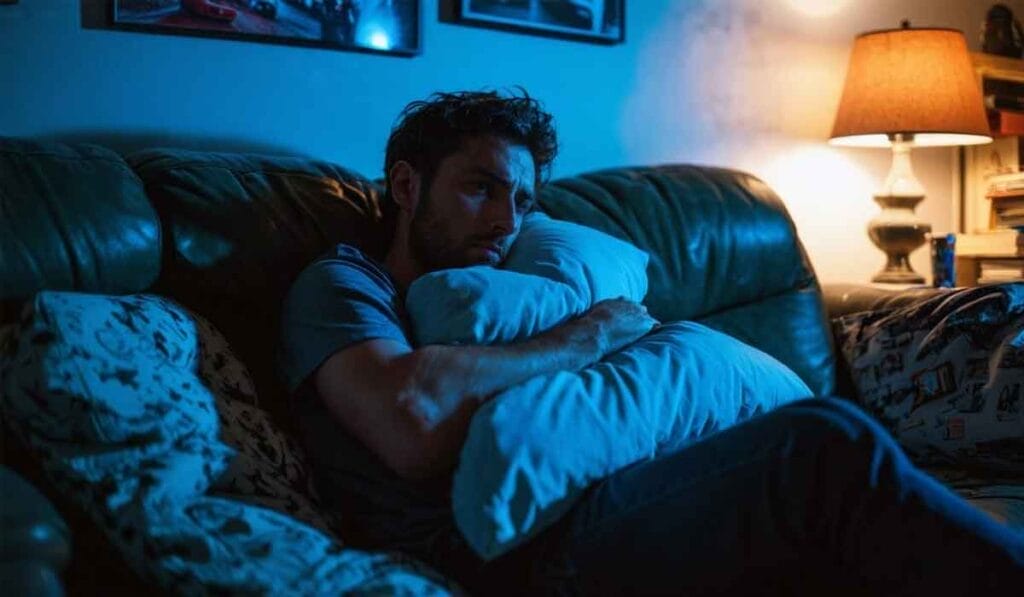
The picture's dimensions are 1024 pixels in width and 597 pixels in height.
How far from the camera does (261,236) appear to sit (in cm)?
147

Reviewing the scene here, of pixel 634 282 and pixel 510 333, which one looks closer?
pixel 510 333

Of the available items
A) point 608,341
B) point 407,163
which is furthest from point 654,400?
point 407,163

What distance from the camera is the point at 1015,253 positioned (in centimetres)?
271

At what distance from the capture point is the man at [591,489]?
961 mm

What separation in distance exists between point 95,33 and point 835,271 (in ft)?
6.68

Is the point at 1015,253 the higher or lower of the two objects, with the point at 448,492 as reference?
higher

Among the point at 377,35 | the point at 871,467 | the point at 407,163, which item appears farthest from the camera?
the point at 377,35

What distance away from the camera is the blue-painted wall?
1682 millimetres

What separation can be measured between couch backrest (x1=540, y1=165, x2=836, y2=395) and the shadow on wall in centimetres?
57

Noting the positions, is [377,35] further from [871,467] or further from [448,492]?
[871,467]

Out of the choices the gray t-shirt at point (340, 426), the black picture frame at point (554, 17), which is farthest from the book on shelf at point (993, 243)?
the gray t-shirt at point (340, 426)

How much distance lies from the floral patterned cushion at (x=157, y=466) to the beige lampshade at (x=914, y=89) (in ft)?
6.08

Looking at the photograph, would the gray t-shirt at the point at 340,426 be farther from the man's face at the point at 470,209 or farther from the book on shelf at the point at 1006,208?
the book on shelf at the point at 1006,208

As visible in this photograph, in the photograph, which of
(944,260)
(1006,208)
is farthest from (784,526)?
(1006,208)
